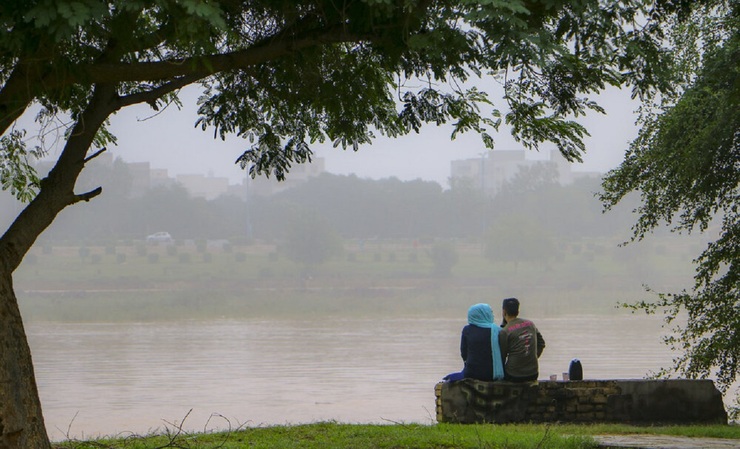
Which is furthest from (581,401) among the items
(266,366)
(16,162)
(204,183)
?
(204,183)

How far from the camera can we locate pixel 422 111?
34.8 feet

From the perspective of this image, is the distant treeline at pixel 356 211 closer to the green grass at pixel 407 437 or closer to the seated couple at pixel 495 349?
the seated couple at pixel 495 349

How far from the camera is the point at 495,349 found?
11.3m

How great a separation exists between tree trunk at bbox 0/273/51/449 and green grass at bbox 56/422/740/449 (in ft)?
3.68

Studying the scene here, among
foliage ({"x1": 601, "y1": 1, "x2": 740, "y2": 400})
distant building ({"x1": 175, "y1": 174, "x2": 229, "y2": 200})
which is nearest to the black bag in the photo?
foliage ({"x1": 601, "y1": 1, "x2": 740, "y2": 400})

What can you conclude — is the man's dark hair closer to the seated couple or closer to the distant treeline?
the seated couple

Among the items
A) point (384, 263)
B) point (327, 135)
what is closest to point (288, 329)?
point (384, 263)

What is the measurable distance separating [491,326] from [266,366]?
28.8m

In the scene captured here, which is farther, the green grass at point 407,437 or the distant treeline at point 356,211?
the distant treeline at point 356,211

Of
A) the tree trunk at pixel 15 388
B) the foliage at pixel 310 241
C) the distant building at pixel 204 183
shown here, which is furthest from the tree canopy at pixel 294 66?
the distant building at pixel 204 183

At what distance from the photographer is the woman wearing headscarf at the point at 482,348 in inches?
445

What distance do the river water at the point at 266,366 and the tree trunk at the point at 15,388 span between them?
3.16m

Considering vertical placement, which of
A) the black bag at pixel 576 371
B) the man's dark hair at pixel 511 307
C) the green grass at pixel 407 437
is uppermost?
the man's dark hair at pixel 511 307

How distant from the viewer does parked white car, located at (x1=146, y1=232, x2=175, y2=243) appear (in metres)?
95.9
